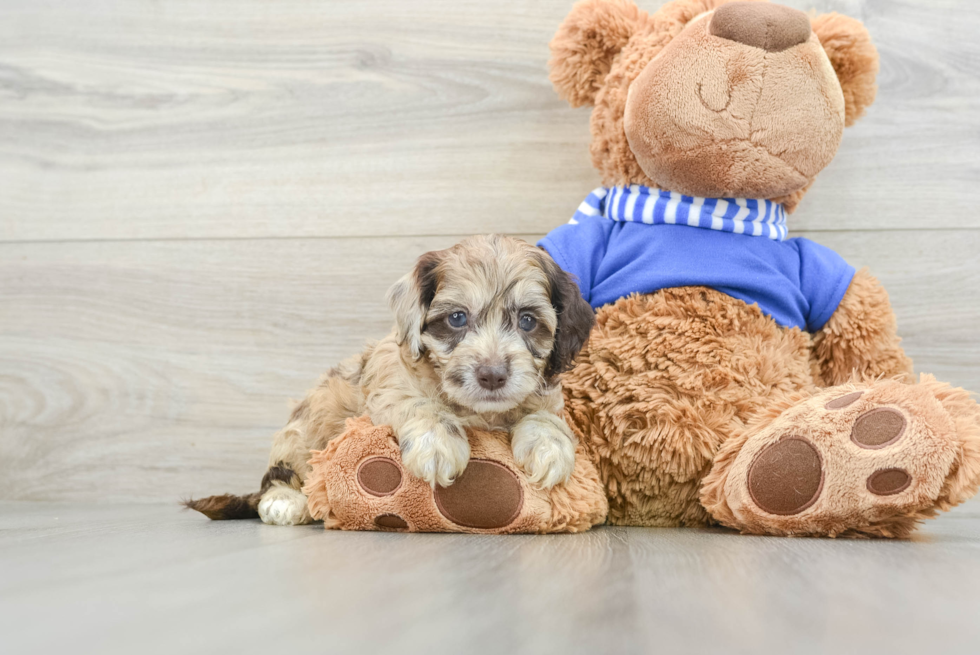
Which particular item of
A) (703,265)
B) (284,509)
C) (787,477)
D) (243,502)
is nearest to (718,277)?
(703,265)

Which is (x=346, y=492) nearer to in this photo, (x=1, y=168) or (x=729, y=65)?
(x=729, y=65)

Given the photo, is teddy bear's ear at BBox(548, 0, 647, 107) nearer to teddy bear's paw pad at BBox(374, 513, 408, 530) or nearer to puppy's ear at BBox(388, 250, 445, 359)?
puppy's ear at BBox(388, 250, 445, 359)

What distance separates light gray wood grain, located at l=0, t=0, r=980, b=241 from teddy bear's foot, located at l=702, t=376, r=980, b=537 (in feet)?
3.09

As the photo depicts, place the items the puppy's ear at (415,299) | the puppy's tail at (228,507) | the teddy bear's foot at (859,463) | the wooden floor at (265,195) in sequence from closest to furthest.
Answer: the teddy bear's foot at (859,463) → the puppy's ear at (415,299) → the puppy's tail at (228,507) → the wooden floor at (265,195)

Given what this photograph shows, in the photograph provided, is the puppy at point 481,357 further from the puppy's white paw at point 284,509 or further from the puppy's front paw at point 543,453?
the puppy's white paw at point 284,509

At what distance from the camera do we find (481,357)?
1.43 meters

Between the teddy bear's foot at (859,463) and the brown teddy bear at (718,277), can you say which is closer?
the teddy bear's foot at (859,463)

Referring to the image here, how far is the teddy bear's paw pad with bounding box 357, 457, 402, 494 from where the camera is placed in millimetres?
1464

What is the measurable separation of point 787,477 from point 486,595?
741mm

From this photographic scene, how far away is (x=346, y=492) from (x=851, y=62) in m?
1.53

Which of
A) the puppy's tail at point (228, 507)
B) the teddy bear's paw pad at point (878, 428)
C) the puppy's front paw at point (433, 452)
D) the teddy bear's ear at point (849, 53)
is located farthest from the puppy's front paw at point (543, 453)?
the teddy bear's ear at point (849, 53)

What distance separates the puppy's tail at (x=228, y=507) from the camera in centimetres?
181

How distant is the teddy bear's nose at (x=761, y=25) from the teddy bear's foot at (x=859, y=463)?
75 centimetres

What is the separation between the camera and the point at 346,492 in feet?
4.88
